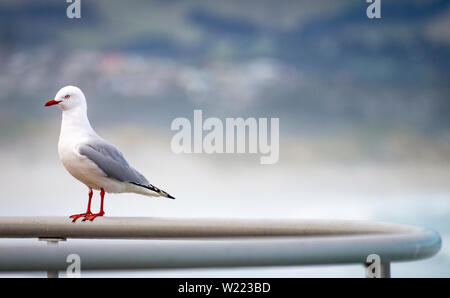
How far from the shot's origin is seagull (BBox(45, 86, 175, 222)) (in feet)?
6.61

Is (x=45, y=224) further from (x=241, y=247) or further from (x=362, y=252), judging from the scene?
(x=362, y=252)

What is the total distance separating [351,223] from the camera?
1.45 m

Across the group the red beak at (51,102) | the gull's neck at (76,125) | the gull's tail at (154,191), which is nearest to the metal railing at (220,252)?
the gull's tail at (154,191)

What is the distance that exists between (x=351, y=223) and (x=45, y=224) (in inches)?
30.2

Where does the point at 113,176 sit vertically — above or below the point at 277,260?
above

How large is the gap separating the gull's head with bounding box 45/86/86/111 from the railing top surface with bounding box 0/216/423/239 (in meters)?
0.75

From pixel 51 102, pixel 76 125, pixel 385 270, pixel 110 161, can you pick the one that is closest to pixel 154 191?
pixel 110 161

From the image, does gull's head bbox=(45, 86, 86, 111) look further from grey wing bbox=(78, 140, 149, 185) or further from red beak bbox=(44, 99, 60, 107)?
grey wing bbox=(78, 140, 149, 185)

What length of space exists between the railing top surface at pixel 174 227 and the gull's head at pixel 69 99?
75cm

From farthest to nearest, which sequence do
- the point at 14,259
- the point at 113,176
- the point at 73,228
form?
the point at 113,176
the point at 73,228
the point at 14,259
